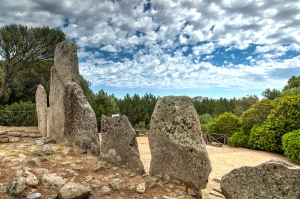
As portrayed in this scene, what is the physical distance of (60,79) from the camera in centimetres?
864

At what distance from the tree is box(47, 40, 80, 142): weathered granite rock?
44.1 feet

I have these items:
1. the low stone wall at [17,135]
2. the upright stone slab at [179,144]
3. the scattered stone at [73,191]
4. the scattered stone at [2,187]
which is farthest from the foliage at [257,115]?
the scattered stone at [2,187]

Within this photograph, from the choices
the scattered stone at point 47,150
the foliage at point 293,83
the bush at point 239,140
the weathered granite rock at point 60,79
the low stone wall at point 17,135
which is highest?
the foliage at point 293,83

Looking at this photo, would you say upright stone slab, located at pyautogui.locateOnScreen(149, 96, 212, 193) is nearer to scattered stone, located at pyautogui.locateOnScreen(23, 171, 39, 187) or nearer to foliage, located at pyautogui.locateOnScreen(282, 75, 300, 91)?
scattered stone, located at pyautogui.locateOnScreen(23, 171, 39, 187)

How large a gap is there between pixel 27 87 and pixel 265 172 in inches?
980

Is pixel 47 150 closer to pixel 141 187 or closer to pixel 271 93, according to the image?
pixel 141 187

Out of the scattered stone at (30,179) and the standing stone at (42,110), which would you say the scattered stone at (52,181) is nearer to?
the scattered stone at (30,179)

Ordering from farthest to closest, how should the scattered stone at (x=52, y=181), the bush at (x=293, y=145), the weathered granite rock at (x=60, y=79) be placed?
the bush at (x=293, y=145)
the weathered granite rock at (x=60, y=79)
the scattered stone at (x=52, y=181)

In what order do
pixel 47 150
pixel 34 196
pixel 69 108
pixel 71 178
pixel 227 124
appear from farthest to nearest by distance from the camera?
pixel 227 124 < pixel 69 108 < pixel 47 150 < pixel 71 178 < pixel 34 196

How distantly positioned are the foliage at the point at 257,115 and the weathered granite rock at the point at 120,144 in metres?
17.0

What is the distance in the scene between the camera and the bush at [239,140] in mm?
20406

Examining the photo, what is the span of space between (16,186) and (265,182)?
4802 millimetres

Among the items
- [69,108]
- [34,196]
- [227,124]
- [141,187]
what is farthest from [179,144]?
[227,124]

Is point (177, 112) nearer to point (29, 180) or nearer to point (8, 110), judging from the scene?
point (29, 180)
